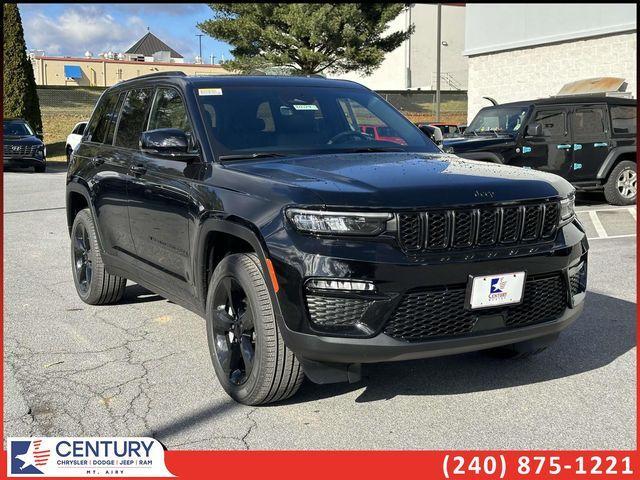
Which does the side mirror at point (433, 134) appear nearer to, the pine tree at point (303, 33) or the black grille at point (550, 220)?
the black grille at point (550, 220)

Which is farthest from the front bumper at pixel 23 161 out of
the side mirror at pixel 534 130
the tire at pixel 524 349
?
the tire at pixel 524 349

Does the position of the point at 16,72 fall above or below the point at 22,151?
above

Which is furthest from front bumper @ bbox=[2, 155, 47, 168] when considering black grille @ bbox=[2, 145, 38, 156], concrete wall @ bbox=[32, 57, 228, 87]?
concrete wall @ bbox=[32, 57, 228, 87]

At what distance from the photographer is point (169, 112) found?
5.18 metres

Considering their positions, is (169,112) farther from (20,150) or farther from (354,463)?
(20,150)

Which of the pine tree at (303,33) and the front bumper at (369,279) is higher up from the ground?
the pine tree at (303,33)

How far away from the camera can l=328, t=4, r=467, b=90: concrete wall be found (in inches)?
2277

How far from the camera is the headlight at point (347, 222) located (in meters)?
3.54

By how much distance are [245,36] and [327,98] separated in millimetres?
29042

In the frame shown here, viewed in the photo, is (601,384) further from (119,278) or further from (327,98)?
(119,278)

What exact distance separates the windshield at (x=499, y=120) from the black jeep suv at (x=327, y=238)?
7970 millimetres

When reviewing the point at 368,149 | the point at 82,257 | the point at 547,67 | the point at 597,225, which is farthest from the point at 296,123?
the point at 547,67

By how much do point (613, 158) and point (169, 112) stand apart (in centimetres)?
990

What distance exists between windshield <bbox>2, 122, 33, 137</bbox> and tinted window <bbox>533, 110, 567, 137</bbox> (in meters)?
Result: 16.1
